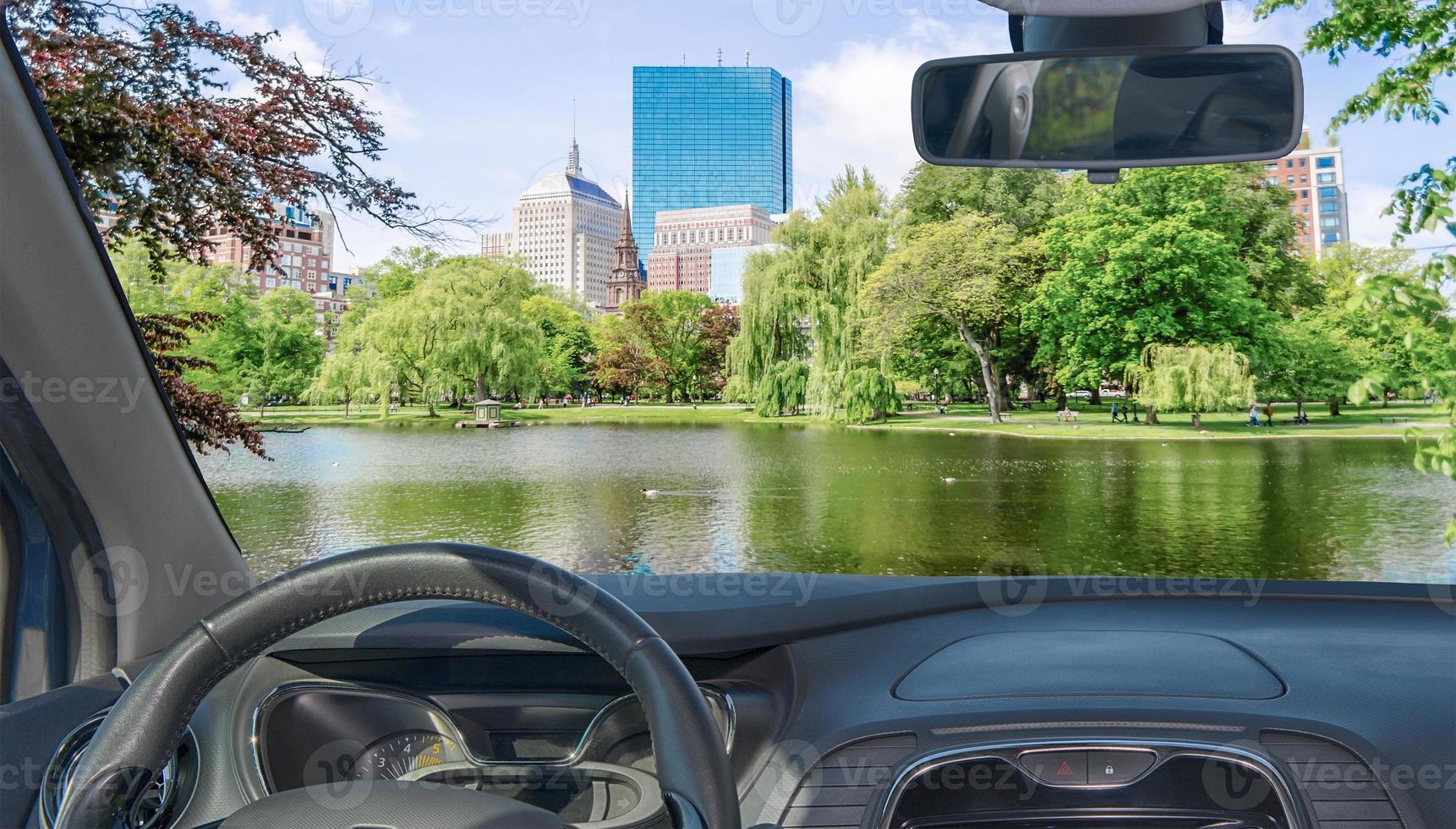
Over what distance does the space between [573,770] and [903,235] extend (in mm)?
6612

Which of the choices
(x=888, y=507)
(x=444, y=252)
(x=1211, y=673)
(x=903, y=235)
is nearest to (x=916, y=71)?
(x=1211, y=673)

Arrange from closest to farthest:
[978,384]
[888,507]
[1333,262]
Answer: [1333,262] → [888,507] → [978,384]

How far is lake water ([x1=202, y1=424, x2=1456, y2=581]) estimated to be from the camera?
4.57 m

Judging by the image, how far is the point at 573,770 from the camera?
1072 mm

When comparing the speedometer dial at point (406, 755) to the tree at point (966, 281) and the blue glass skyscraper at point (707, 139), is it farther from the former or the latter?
the tree at point (966, 281)

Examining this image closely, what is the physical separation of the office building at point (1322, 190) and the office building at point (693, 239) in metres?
1.88

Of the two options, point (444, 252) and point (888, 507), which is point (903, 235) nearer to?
point (888, 507)

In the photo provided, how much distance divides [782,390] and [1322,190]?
5.03 metres

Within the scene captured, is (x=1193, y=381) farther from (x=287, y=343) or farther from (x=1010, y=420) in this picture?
(x=287, y=343)

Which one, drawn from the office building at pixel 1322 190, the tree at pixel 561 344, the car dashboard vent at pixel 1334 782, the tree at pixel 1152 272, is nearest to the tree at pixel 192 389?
the tree at pixel 561 344

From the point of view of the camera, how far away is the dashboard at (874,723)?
1032 mm

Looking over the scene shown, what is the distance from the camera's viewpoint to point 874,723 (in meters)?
1.10

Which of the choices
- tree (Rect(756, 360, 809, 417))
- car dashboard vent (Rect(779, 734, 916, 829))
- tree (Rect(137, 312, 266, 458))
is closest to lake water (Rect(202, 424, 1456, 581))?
tree (Rect(756, 360, 809, 417))

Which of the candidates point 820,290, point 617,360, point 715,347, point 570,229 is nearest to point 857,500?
point 715,347
